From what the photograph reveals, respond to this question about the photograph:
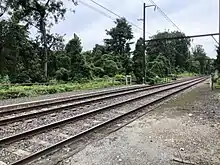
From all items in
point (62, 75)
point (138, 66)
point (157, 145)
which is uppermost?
point (138, 66)

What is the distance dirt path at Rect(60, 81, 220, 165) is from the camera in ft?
17.5

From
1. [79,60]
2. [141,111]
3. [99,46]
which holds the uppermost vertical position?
[99,46]

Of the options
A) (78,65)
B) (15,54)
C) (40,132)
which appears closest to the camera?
(40,132)

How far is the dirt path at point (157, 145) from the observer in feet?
17.5

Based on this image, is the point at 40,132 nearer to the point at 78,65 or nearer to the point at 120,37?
the point at 78,65

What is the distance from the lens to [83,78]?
1222 inches

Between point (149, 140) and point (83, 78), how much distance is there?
81.0 feet

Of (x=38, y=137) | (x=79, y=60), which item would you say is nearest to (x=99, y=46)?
(x=79, y=60)

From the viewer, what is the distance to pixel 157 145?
630cm

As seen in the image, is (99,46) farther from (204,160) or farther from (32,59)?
(204,160)

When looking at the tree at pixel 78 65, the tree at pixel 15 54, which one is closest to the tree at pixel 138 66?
the tree at pixel 78 65

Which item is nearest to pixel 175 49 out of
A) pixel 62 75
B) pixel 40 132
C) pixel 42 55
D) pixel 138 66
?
pixel 138 66

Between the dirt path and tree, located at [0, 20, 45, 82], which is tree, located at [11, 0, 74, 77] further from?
the dirt path

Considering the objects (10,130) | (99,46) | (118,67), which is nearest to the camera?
(10,130)
